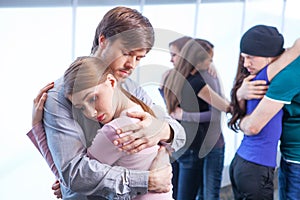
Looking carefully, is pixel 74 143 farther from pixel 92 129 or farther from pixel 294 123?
pixel 294 123

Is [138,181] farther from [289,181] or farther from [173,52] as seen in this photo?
[289,181]

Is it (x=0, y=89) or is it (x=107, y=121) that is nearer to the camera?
(x=107, y=121)

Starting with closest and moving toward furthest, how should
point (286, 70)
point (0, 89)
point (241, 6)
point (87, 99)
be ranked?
point (87, 99) → point (286, 70) → point (0, 89) → point (241, 6)

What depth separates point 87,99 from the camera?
117 centimetres

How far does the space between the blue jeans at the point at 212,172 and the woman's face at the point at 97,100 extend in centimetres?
178

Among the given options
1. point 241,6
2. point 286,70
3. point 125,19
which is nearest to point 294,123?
point 286,70

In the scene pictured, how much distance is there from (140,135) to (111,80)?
17cm

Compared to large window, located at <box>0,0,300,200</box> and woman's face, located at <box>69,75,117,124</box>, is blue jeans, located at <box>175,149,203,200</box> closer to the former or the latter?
large window, located at <box>0,0,300,200</box>

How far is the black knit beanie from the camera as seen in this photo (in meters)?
2.05

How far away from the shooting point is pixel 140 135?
1.24 metres

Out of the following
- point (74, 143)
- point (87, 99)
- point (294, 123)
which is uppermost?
point (87, 99)

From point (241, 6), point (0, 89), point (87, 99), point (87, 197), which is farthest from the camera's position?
point (241, 6)

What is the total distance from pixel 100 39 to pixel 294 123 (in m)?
1.18

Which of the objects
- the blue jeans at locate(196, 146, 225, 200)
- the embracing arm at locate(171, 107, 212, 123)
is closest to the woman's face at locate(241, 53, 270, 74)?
the embracing arm at locate(171, 107, 212, 123)
